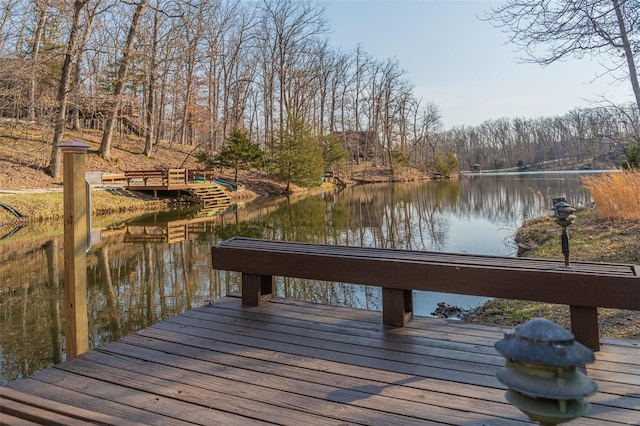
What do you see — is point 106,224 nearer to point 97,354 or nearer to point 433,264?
point 97,354

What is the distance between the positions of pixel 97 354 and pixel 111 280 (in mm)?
3910

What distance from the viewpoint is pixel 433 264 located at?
9.13ft

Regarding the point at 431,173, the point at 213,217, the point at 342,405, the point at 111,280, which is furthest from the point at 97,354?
the point at 431,173

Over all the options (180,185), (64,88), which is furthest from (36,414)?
(180,185)

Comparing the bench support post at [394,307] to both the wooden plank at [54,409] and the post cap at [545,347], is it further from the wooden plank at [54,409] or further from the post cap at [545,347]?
the post cap at [545,347]

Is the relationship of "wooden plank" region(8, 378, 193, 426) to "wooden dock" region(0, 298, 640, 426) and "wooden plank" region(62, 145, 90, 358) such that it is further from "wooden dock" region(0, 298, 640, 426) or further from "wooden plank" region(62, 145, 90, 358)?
"wooden plank" region(62, 145, 90, 358)

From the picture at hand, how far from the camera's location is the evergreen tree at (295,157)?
2566 cm

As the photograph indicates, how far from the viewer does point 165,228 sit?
11.6m

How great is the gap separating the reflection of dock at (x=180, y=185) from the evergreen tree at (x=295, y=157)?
535 cm

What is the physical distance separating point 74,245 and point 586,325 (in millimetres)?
3283

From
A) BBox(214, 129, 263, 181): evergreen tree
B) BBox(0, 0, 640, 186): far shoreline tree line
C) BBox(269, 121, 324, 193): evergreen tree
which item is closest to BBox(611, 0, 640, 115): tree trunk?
BBox(0, 0, 640, 186): far shoreline tree line

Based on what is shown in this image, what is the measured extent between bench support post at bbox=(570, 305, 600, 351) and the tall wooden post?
10.3ft

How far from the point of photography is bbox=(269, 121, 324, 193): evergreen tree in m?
25.7

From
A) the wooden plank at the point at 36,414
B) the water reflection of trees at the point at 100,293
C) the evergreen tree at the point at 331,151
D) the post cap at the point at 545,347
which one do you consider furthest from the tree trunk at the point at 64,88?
the evergreen tree at the point at 331,151
